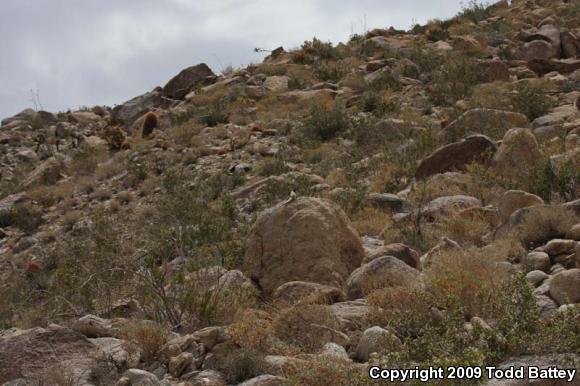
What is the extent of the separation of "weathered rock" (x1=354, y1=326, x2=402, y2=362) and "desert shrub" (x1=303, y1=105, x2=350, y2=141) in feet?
31.5

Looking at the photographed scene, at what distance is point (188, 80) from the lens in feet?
72.9

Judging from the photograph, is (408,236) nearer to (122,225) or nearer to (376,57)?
(122,225)

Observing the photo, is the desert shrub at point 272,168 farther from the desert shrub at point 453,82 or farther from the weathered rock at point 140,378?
the weathered rock at point 140,378

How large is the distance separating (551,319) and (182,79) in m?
19.1

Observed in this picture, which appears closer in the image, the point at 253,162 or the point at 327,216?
the point at 327,216

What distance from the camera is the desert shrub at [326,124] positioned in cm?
1423

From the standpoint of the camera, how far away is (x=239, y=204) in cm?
1127

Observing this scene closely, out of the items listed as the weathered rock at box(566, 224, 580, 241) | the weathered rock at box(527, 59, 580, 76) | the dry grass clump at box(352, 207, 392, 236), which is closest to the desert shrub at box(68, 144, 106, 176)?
the dry grass clump at box(352, 207, 392, 236)

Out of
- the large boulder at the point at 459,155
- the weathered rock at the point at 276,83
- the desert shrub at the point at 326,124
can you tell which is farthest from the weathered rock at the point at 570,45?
the large boulder at the point at 459,155

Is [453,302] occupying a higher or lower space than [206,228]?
lower

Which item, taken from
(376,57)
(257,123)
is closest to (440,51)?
(376,57)

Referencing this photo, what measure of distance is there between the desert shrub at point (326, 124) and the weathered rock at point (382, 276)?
8.28 meters

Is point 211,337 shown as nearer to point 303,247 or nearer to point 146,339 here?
point 146,339

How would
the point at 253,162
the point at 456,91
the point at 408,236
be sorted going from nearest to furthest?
the point at 408,236 → the point at 253,162 → the point at 456,91
